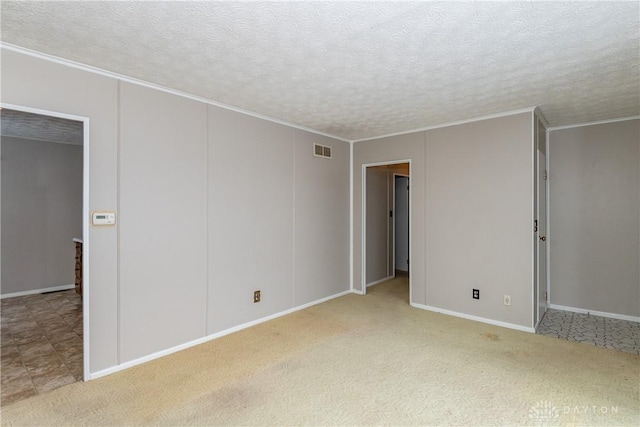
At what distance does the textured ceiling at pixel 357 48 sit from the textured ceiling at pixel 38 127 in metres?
1.89

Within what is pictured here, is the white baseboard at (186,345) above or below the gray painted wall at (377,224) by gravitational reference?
below

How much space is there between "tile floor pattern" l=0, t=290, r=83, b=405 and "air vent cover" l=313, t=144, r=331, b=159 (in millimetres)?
3394

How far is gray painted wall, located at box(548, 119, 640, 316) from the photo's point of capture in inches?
152

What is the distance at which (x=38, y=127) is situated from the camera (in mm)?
4332

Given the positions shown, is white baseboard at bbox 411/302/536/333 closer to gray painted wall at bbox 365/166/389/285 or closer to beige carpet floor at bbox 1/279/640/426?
beige carpet floor at bbox 1/279/640/426

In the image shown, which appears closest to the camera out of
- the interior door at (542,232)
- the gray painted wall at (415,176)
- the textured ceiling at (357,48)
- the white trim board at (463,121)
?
the textured ceiling at (357,48)

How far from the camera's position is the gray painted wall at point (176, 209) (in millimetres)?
2537

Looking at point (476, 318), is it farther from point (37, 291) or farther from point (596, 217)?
point (37, 291)

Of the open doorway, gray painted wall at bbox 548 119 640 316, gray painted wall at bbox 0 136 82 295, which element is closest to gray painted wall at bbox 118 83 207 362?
the open doorway

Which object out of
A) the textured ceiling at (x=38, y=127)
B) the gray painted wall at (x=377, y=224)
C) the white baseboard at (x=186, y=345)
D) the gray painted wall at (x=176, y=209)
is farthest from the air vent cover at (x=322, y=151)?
the textured ceiling at (x=38, y=127)

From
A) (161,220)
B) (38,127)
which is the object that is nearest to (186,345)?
(161,220)

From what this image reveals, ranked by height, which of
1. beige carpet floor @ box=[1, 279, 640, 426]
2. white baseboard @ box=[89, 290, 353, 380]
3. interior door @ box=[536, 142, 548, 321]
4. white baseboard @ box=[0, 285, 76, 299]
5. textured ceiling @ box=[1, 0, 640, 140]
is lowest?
beige carpet floor @ box=[1, 279, 640, 426]

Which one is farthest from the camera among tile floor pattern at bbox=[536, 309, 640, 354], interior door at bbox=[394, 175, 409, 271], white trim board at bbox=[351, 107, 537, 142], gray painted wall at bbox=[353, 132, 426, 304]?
interior door at bbox=[394, 175, 409, 271]

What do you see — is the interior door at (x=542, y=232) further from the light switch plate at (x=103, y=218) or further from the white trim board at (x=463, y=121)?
the light switch plate at (x=103, y=218)
